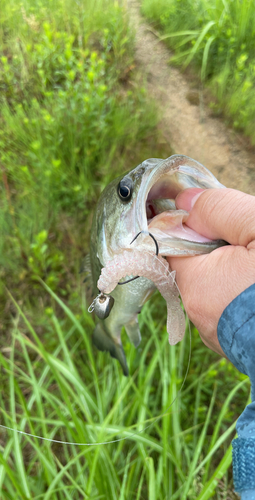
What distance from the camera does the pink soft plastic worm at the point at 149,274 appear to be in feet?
2.40

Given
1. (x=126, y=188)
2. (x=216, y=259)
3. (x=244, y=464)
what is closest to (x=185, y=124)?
(x=126, y=188)

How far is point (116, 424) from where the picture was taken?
4.72ft

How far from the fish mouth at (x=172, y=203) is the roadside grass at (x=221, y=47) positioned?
2121mm

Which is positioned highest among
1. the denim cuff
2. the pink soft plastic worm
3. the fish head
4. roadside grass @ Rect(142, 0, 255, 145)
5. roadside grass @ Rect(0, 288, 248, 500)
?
roadside grass @ Rect(142, 0, 255, 145)

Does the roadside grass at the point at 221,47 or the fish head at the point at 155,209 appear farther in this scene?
the roadside grass at the point at 221,47

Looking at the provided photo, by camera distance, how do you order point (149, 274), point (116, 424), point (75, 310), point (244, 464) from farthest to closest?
point (75, 310) < point (116, 424) < point (149, 274) < point (244, 464)

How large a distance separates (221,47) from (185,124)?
87 cm

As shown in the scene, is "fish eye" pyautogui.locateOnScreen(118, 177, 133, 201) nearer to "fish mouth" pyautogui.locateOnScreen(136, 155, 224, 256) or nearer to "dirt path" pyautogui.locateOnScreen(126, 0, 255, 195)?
"fish mouth" pyautogui.locateOnScreen(136, 155, 224, 256)

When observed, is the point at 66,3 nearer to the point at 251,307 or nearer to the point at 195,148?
the point at 195,148

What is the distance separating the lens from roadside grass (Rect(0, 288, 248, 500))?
1159 millimetres

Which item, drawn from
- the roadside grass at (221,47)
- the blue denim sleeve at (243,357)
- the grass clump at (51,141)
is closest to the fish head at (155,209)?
the blue denim sleeve at (243,357)

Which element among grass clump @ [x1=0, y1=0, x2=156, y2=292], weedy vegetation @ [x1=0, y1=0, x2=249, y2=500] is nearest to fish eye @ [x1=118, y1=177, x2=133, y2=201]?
weedy vegetation @ [x1=0, y1=0, x2=249, y2=500]

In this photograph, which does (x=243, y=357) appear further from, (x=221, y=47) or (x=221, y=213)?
(x=221, y=47)

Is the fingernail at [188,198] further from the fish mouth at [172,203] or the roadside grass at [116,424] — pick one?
the roadside grass at [116,424]
